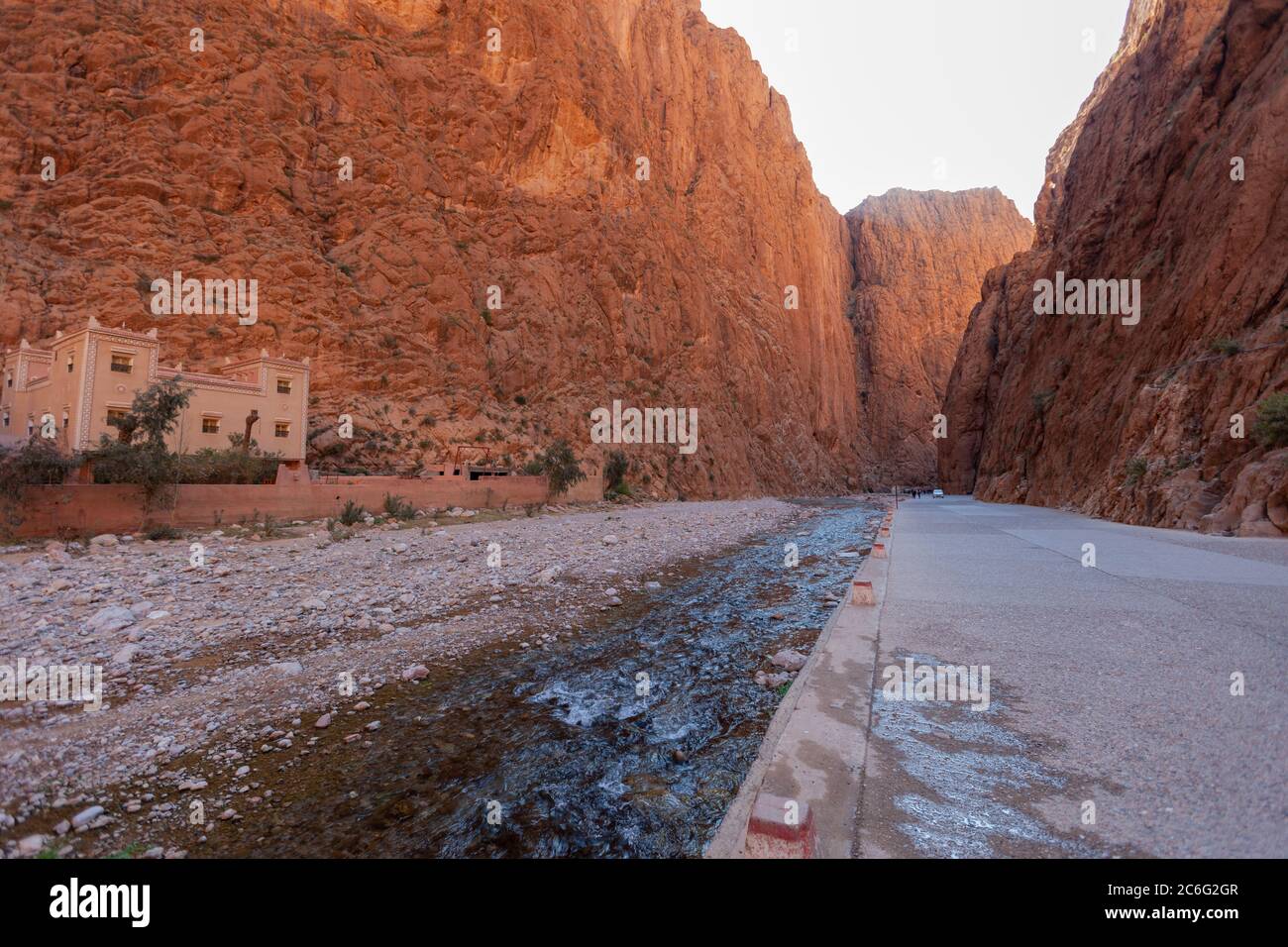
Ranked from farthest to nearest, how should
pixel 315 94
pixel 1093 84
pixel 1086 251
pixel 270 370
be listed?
pixel 1093 84 → pixel 315 94 → pixel 1086 251 → pixel 270 370

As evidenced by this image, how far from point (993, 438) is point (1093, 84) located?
34535mm

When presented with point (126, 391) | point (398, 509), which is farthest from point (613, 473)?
point (126, 391)

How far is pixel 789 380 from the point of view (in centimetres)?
6431

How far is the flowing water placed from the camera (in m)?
3.38

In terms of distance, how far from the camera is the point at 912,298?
89.6m

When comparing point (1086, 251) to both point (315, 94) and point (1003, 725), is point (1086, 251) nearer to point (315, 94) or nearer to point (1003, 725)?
point (1003, 725)

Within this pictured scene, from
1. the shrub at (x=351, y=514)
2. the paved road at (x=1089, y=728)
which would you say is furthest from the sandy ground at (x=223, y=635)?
the paved road at (x=1089, y=728)

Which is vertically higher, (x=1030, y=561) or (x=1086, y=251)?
(x=1086, y=251)

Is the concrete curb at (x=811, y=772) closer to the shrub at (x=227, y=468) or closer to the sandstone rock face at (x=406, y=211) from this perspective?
the shrub at (x=227, y=468)

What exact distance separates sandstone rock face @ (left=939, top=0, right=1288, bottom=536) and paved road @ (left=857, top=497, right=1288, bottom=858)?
11.6 meters

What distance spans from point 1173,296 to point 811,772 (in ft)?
97.4

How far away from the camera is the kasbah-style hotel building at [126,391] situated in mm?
20531

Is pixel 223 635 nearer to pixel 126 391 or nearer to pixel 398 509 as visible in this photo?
pixel 398 509
